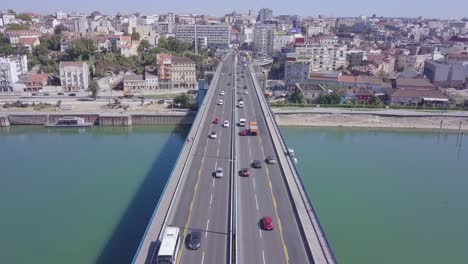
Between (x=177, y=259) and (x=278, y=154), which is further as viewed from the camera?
(x=278, y=154)

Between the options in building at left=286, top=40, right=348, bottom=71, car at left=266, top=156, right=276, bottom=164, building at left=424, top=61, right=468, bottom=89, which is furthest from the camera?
building at left=286, top=40, right=348, bottom=71

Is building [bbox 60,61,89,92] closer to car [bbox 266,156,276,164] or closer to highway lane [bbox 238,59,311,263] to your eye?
highway lane [bbox 238,59,311,263]

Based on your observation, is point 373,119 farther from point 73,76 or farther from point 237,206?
point 73,76

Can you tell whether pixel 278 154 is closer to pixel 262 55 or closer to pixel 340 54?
pixel 340 54

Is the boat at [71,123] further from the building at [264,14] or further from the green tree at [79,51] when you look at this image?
the building at [264,14]

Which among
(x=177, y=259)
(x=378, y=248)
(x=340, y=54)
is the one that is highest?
(x=340, y=54)

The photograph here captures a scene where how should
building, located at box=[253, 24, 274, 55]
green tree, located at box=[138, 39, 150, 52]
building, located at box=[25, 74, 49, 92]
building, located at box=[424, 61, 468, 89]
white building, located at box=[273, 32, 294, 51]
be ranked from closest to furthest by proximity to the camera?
building, located at box=[25, 74, 49, 92]
building, located at box=[424, 61, 468, 89]
green tree, located at box=[138, 39, 150, 52]
white building, located at box=[273, 32, 294, 51]
building, located at box=[253, 24, 274, 55]

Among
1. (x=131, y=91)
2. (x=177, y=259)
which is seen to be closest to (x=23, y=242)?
(x=177, y=259)

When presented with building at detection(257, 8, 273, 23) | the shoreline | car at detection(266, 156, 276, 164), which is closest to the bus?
car at detection(266, 156, 276, 164)
